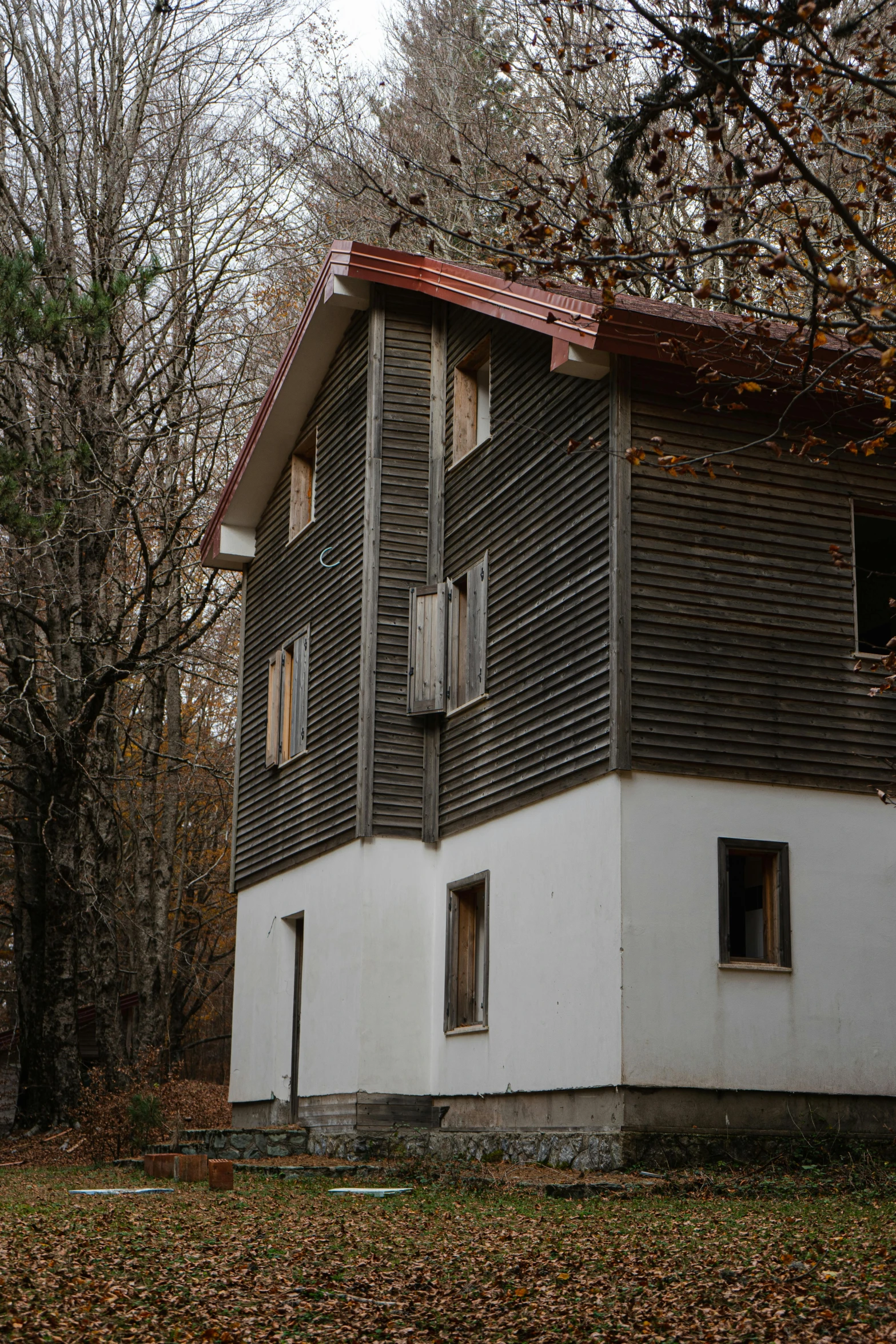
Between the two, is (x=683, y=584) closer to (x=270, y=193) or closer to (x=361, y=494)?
(x=361, y=494)

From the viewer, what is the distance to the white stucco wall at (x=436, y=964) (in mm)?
12398

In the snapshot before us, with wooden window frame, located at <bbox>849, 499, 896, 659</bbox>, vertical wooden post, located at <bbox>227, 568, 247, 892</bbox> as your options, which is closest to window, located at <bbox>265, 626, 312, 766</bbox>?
A: vertical wooden post, located at <bbox>227, 568, 247, 892</bbox>

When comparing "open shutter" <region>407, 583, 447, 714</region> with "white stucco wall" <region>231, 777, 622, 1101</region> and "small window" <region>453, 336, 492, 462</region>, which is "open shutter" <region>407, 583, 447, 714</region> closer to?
"white stucco wall" <region>231, 777, 622, 1101</region>

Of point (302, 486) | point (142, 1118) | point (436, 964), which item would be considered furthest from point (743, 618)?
point (142, 1118)

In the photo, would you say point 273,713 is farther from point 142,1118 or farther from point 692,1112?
point 692,1112

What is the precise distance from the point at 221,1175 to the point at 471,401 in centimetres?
914

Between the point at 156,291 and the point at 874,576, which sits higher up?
the point at 156,291

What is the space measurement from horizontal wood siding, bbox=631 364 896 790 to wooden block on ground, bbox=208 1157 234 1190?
16.4 feet

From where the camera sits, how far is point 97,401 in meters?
20.4

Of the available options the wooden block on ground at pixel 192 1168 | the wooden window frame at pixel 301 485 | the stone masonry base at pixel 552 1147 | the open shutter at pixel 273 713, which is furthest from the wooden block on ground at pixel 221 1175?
the wooden window frame at pixel 301 485

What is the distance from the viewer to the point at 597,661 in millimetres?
12836

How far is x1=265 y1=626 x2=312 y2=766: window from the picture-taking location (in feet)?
60.5

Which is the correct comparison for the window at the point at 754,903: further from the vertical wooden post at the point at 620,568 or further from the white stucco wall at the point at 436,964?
the vertical wooden post at the point at 620,568

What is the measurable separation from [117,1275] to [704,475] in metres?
8.80
